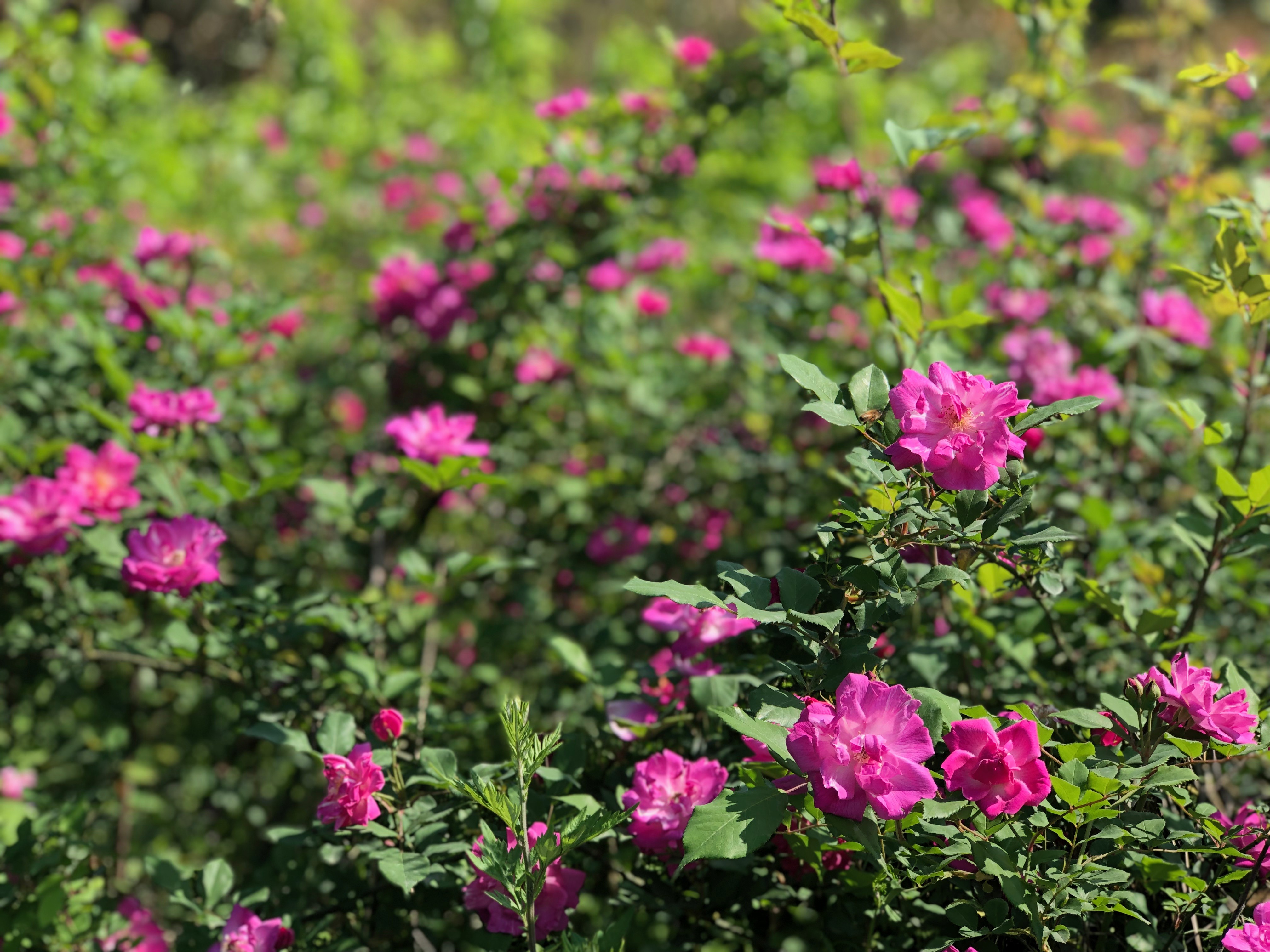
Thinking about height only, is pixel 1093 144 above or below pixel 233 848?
above

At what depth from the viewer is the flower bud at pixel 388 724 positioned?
106cm

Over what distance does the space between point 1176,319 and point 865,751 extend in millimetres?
1407

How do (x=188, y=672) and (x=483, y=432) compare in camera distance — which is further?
(x=483, y=432)

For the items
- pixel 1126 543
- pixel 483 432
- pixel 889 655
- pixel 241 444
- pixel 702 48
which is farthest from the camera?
pixel 483 432

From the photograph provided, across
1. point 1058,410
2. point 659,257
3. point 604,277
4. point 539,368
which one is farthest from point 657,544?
point 1058,410

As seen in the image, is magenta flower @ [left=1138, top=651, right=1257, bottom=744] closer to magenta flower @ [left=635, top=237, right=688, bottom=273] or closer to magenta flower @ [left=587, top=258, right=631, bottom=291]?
magenta flower @ [left=587, top=258, right=631, bottom=291]

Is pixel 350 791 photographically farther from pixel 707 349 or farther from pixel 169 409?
pixel 707 349

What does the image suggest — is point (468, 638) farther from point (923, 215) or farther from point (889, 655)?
point (923, 215)

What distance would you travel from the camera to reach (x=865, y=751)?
79cm

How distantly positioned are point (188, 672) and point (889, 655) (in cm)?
107

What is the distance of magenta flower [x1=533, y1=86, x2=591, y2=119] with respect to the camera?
211cm

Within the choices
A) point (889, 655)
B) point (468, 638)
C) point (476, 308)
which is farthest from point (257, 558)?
point (889, 655)

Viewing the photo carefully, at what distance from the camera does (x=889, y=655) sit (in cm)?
125

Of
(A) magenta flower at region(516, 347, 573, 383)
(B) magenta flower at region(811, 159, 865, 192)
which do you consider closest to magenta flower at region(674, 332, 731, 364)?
(A) magenta flower at region(516, 347, 573, 383)
